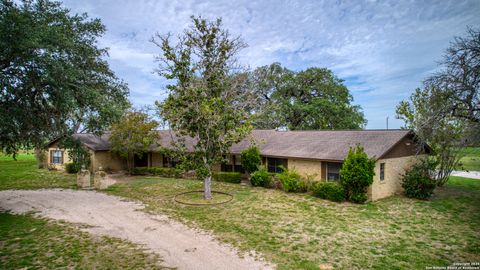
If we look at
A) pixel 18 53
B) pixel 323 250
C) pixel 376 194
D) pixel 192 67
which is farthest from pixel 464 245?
pixel 18 53

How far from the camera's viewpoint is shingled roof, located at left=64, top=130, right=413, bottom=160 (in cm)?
1773

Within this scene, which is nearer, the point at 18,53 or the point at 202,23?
the point at 18,53

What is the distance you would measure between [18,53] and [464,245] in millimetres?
18175

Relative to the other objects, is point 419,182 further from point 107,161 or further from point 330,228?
point 107,161

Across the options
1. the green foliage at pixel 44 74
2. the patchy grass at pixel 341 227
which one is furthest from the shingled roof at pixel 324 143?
the green foliage at pixel 44 74

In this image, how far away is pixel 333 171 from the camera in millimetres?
18516

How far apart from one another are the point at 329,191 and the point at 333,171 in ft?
8.25

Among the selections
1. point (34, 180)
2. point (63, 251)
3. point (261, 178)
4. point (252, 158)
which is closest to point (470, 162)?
point (252, 158)

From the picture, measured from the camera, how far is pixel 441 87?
44.1 ft

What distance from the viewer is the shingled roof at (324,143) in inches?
698

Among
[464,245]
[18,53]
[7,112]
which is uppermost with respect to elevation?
[18,53]

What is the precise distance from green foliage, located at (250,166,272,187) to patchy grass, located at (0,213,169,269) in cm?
1191

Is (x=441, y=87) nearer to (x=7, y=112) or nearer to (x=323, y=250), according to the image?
(x=323, y=250)

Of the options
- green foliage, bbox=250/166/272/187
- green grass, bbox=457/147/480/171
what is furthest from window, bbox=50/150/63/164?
green grass, bbox=457/147/480/171
